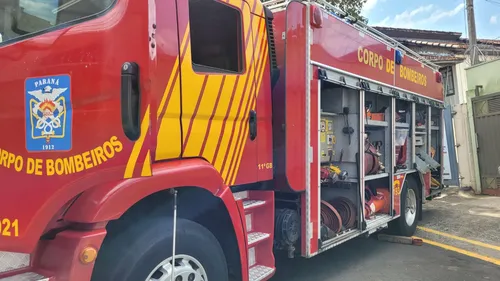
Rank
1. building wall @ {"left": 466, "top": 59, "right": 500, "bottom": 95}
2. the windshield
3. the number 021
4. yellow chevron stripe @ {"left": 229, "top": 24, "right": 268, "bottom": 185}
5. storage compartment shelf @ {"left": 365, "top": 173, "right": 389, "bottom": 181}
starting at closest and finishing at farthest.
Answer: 1. the number 021
2. the windshield
3. yellow chevron stripe @ {"left": 229, "top": 24, "right": 268, "bottom": 185}
4. storage compartment shelf @ {"left": 365, "top": 173, "right": 389, "bottom": 181}
5. building wall @ {"left": 466, "top": 59, "right": 500, "bottom": 95}

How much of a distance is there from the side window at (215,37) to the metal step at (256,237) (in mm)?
1403

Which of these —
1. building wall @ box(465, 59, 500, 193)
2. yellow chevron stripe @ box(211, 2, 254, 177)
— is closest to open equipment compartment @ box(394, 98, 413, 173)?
yellow chevron stripe @ box(211, 2, 254, 177)

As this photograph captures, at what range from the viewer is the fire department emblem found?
2.34 metres

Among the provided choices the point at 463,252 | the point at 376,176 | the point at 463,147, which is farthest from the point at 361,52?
the point at 463,147

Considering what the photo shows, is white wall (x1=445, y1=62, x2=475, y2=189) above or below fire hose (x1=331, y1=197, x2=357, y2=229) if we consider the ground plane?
above

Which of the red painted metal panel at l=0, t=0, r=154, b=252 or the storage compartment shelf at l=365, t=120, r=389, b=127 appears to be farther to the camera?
the storage compartment shelf at l=365, t=120, r=389, b=127

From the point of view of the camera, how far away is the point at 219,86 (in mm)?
3164

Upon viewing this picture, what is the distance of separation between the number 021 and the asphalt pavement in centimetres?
326

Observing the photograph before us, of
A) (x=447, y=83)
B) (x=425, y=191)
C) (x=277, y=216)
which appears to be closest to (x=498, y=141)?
(x=447, y=83)

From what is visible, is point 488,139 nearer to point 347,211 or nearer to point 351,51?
point 347,211

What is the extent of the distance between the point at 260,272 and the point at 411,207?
444 cm

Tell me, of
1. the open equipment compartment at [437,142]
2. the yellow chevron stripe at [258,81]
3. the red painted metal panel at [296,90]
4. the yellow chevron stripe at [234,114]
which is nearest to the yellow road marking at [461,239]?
the open equipment compartment at [437,142]

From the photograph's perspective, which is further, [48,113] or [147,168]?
[147,168]

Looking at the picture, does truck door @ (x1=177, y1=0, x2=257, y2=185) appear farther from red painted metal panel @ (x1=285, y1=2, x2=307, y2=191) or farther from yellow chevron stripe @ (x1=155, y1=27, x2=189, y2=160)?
red painted metal panel @ (x1=285, y1=2, x2=307, y2=191)
